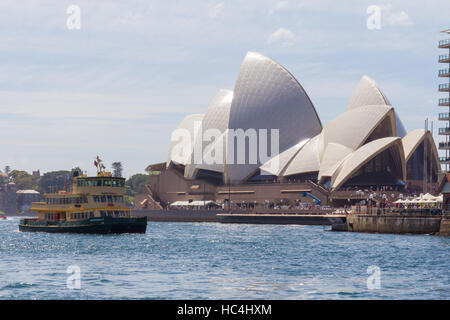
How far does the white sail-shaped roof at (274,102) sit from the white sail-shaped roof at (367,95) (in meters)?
6.91

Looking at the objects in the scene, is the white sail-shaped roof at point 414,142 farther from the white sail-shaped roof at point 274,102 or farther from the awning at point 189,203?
the awning at point 189,203

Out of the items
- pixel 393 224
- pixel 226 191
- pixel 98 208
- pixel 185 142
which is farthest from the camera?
pixel 185 142

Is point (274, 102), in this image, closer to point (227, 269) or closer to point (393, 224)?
point (393, 224)

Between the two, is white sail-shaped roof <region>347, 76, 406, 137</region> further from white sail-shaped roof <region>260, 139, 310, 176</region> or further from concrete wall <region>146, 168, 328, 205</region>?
concrete wall <region>146, 168, 328, 205</region>

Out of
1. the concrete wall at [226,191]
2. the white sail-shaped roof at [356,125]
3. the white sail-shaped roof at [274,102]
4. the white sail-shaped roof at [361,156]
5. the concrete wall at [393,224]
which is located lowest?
the concrete wall at [393,224]

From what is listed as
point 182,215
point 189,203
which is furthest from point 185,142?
point 182,215

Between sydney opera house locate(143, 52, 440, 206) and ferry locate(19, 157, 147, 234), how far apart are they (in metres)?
46.9

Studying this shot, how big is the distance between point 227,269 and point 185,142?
109 metres

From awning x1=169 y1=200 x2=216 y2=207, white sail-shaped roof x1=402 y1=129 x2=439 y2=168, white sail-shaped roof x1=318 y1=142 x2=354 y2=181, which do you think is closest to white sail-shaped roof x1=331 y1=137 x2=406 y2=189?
white sail-shaped roof x1=318 y1=142 x2=354 y2=181

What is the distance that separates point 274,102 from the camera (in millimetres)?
121375

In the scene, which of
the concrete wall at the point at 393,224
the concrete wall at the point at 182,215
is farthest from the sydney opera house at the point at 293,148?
the concrete wall at the point at 393,224

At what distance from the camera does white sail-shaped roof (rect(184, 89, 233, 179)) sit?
428ft

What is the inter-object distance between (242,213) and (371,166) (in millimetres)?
20873

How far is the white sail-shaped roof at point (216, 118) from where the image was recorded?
130375mm
